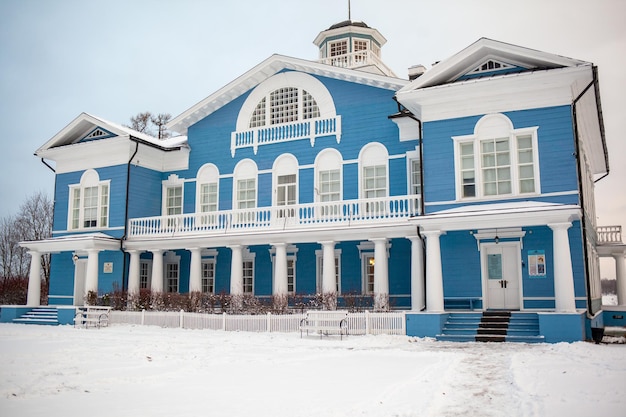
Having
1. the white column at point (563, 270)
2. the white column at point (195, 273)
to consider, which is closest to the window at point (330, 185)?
the white column at point (195, 273)

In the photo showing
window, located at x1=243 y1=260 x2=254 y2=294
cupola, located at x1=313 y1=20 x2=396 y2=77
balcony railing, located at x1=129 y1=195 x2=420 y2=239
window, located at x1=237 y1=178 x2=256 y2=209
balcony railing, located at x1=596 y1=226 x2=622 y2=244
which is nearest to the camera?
balcony railing, located at x1=129 y1=195 x2=420 y2=239

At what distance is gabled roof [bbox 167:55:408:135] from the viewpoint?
22.8 m

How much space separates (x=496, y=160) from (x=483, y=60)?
347cm

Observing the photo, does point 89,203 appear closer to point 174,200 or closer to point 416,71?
point 174,200

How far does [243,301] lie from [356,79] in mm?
9946

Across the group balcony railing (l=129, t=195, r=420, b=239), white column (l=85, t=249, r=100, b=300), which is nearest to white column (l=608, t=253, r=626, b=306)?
balcony railing (l=129, t=195, r=420, b=239)

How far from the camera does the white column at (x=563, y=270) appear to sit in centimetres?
1612

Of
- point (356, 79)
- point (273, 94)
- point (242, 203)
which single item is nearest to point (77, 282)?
point (242, 203)

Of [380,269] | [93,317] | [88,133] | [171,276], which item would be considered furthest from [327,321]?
[88,133]

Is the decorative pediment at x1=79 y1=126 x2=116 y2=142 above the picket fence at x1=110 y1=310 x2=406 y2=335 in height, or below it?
above

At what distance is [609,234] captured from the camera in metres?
27.3

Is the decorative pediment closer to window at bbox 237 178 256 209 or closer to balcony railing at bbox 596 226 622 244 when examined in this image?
window at bbox 237 178 256 209

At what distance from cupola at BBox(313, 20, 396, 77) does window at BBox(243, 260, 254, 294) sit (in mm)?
11730

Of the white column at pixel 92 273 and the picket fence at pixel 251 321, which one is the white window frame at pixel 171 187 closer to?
the white column at pixel 92 273
